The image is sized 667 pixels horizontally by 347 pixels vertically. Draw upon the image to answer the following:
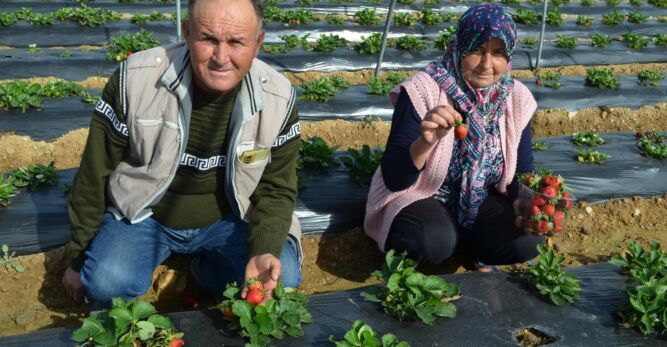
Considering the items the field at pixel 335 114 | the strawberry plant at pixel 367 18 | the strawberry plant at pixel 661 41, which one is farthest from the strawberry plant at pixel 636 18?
the strawberry plant at pixel 367 18

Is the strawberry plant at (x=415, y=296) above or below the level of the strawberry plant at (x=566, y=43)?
below

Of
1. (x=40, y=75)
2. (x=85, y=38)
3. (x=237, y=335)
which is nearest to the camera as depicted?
(x=237, y=335)

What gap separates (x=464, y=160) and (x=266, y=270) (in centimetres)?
133

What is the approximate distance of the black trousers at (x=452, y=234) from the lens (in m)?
3.14

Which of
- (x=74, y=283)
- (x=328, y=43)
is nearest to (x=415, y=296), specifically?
(x=74, y=283)

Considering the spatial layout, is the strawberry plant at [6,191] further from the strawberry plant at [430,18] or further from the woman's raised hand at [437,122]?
the strawberry plant at [430,18]

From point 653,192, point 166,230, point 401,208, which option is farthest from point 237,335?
point 653,192

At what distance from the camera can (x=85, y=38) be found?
24.7ft

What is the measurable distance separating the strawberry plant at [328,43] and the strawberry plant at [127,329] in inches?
234

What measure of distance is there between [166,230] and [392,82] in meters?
4.27

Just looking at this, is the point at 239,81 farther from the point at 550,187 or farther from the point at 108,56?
the point at 108,56

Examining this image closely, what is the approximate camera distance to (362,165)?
13.8 feet

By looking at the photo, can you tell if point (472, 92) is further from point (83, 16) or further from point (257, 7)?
point (83, 16)

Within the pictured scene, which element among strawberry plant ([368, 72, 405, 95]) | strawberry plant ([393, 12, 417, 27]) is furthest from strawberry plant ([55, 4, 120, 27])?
strawberry plant ([393, 12, 417, 27])
